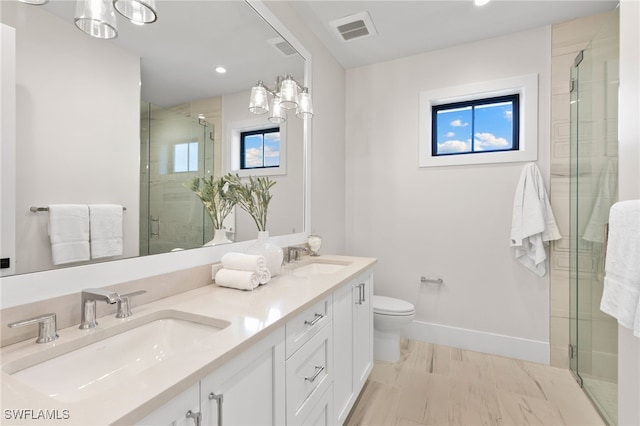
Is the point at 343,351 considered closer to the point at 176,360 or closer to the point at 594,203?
the point at 176,360

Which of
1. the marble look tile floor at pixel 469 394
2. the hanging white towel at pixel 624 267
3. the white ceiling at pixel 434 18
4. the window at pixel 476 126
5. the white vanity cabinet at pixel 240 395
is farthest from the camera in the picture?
the window at pixel 476 126

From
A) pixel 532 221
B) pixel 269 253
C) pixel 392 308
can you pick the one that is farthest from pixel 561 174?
pixel 269 253

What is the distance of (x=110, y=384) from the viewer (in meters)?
0.77

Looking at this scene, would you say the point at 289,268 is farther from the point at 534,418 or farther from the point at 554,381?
the point at 554,381

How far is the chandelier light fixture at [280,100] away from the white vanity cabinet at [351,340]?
1126mm

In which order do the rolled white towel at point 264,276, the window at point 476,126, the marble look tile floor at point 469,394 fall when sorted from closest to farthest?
1. the rolled white towel at point 264,276
2. the marble look tile floor at point 469,394
3. the window at point 476,126

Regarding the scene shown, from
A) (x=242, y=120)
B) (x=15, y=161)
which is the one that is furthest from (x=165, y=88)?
(x=15, y=161)

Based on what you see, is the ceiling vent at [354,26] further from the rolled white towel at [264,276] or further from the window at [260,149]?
the rolled white towel at [264,276]

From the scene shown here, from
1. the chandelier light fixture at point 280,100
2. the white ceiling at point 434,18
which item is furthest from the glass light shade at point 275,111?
the white ceiling at point 434,18

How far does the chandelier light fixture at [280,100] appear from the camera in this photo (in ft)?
5.54

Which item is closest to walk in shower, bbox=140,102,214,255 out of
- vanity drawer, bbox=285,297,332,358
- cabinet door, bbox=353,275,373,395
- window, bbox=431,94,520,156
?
vanity drawer, bbox=285,297,332,358

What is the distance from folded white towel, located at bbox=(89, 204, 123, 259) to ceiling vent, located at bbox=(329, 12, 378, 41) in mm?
2040

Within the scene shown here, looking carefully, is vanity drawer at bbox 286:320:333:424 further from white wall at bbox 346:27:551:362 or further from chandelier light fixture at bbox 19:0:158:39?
white wall at bbox 346:27:551:362

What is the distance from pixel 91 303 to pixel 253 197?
0.91 m
